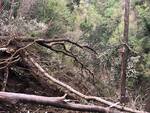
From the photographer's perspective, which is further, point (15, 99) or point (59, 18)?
point (59, 18)

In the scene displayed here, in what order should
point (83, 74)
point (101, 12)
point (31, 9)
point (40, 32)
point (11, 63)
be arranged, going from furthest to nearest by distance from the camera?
point (101, 12)
point (31, 9)
point (40, 32)
point (83, 74)
point (11, 63)

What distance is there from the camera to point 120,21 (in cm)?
3028

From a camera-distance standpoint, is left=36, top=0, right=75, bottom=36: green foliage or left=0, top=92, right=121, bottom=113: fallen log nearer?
left=0, top=92, right=121, bottom=113: fallen log

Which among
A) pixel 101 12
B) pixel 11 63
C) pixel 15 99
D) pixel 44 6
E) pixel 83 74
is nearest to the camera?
pixel 15 99

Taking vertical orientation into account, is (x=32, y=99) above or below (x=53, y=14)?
below

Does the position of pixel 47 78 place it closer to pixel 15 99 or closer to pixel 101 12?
pixel 15 99

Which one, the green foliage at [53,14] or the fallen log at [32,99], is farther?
the green foliage at [53,14]

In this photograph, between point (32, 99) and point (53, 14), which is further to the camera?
point (53, 14)

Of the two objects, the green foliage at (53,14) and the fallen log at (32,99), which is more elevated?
the green foliage at (53,14)

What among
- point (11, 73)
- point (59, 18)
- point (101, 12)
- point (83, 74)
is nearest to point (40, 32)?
point (83, 74)

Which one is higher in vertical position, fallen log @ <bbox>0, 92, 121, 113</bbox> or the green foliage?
the green foliage

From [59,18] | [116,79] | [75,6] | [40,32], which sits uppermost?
[75,6]

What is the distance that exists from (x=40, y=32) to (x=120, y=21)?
1765 centimetres

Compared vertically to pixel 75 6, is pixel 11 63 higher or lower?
lower
